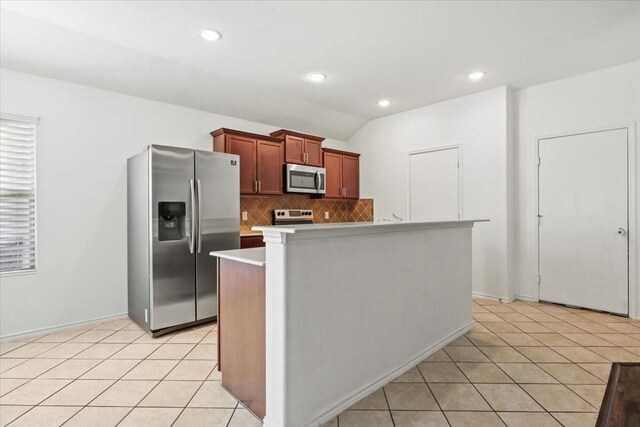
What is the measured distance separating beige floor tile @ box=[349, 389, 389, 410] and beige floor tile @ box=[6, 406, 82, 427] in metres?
1.62

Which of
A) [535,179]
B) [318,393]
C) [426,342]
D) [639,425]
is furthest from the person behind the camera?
[535,179]

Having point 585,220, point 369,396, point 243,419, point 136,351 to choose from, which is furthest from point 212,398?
point 585,220

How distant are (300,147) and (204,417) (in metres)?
3.71

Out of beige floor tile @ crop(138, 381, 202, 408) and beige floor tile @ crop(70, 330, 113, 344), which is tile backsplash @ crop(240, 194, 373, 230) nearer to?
beige floor tile @ crop(70, 330, 113, 344)

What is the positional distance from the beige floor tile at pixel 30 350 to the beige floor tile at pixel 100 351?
1.18 feet

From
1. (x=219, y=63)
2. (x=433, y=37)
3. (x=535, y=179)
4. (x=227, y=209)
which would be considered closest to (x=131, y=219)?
(x=227, y=209)

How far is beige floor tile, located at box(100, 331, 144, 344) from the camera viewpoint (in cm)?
295

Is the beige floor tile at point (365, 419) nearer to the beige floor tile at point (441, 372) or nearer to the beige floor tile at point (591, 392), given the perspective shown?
the beige floor tile at point (441, 372)

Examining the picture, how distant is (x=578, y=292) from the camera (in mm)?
3771

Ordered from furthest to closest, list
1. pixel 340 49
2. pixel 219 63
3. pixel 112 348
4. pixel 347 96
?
1. pixel 347 96
2. pixel 219 63
3. pixel 340 49
4. pixel 112 348

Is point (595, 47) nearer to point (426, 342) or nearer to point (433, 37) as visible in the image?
point (433, 37)

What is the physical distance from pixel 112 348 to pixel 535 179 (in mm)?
4861

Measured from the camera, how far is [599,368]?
2.36m

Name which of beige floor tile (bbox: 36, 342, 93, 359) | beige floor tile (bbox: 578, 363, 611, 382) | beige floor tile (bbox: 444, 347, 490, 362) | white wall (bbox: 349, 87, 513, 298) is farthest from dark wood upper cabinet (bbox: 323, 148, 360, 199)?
beige floor tile (bbox: 578, 363, 611, 382)
